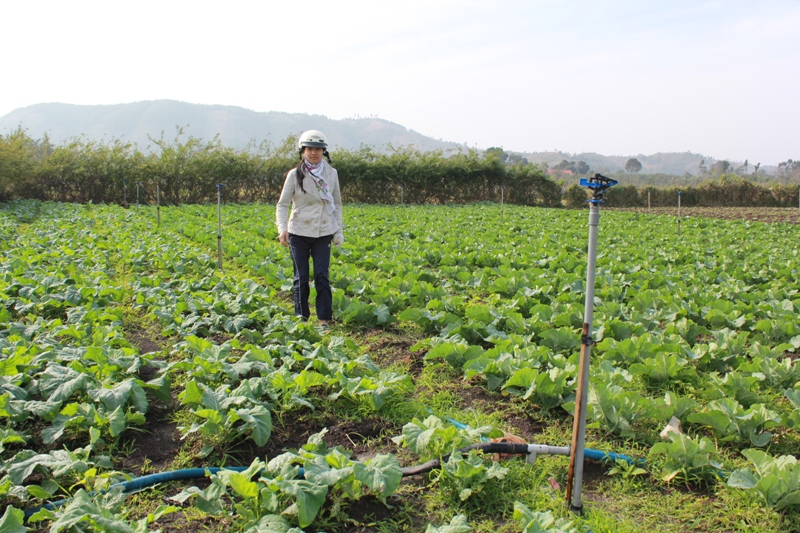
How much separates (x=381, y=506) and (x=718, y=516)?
156cm

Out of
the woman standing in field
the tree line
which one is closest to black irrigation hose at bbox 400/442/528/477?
the woman standing in field

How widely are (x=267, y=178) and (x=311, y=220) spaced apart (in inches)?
973

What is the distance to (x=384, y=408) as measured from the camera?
3416 mm

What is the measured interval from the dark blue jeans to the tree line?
1903cm

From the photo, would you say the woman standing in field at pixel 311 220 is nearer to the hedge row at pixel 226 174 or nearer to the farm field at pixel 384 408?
the farm field at pixel 384 408

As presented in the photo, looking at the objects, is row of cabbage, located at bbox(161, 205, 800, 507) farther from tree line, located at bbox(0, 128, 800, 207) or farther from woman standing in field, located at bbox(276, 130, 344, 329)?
tree line, located at bbox(0, 128, 800, 207)

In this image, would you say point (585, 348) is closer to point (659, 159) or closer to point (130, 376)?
point (130, 376)

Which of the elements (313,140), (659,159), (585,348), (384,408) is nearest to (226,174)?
(313,140)

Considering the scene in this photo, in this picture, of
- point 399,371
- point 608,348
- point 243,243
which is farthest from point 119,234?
point 608,348

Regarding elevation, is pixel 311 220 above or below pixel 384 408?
above

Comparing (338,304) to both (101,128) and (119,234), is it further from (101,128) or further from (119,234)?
(101,128)

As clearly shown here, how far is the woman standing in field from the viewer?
501 cm

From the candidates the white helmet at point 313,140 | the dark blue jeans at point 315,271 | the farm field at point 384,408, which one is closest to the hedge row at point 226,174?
the farm field at point 384,408

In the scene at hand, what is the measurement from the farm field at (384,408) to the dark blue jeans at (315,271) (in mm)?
262
